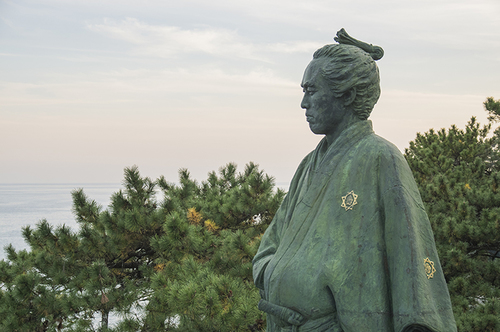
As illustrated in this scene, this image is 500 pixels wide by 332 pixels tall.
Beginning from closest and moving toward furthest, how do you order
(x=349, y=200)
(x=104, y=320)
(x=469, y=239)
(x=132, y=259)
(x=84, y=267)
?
(x=349, y=200)
(x=104, y=320)
(x=84, y=267)
(x=132, y=259)
(x=469, y=239)

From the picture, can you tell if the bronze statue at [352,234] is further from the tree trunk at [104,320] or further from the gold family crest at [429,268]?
the tree trunk at [104,320]

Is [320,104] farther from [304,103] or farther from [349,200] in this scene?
[349,200]

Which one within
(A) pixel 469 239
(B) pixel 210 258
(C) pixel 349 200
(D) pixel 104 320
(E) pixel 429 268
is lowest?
(D) pixel 104 320

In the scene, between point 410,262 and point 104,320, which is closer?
point 410,262

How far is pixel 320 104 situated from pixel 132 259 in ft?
17.5

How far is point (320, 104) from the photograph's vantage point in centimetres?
195

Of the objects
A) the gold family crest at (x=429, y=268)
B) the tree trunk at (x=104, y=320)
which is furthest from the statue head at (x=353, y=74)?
the tree trunk at (x=104, y=320)

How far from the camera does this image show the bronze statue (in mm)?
1693

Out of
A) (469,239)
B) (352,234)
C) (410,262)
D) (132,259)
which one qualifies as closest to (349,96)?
(352,234)

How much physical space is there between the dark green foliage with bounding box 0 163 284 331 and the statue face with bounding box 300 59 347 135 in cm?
329

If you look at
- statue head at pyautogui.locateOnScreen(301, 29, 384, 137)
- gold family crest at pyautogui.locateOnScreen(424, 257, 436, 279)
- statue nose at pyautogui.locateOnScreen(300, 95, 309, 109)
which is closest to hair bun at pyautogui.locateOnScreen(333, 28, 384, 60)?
statue head at pyautogui.locateOnScreen(301, 29, 384, 137)

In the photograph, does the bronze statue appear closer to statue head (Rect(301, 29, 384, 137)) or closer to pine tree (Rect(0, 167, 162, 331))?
statue head (Rect(301, 29, 384, 137))

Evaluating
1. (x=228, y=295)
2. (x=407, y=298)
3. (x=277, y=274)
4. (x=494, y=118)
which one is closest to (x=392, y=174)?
(x=407, y=298)

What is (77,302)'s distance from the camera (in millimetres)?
5824
